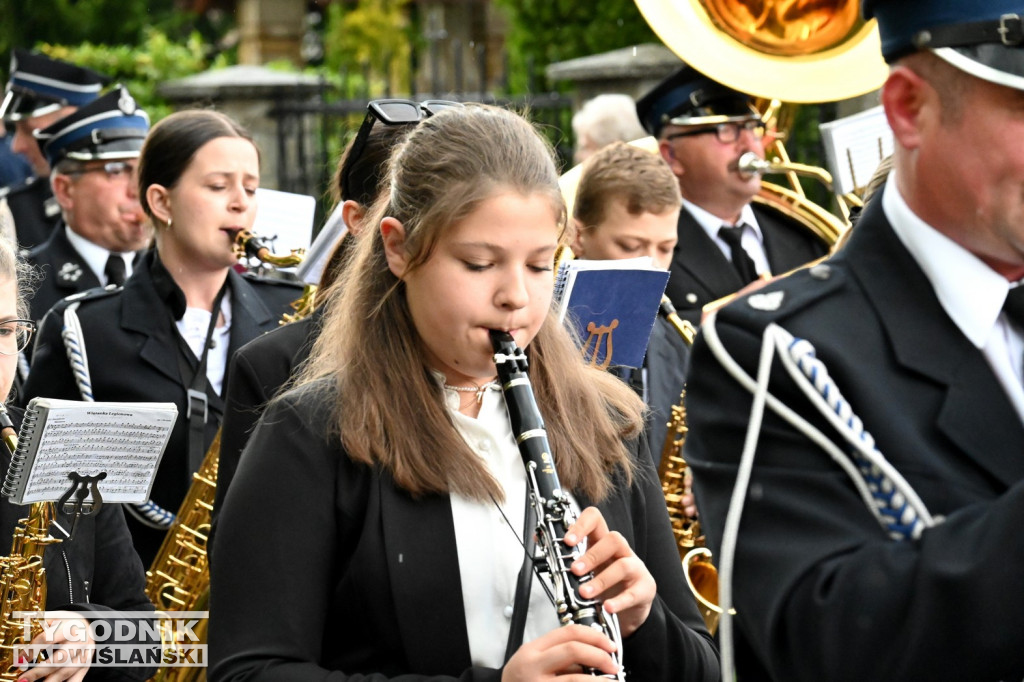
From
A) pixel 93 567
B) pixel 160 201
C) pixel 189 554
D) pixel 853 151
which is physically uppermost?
pixel 853 151

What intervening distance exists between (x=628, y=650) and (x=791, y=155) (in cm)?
614

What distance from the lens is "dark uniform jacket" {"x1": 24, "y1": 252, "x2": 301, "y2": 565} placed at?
4363mm

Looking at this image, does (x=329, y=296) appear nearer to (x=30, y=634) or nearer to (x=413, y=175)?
(x=413, y=175)

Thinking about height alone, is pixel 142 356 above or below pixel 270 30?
below

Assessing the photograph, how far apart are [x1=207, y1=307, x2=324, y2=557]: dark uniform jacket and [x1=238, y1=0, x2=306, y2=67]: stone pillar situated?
2379 cm

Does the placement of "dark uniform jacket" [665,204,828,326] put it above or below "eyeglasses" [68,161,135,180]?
below

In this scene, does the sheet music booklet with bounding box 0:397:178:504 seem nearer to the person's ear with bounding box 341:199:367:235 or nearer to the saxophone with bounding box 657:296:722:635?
the person's ear with bounding box 341:199:367:235

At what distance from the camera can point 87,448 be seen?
10.6 feet

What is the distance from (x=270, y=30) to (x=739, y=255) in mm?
23243

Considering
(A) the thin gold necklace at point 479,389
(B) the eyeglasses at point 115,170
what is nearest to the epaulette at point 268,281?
(B) the eyeglasses at point 115,170

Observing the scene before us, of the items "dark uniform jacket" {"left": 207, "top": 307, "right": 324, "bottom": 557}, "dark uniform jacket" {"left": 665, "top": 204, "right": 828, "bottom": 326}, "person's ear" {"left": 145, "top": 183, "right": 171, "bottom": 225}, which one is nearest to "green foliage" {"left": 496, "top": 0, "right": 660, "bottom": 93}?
"dark uniform jacket" {"left": 665, "top": 204, "right": 828, "bottom": 326}

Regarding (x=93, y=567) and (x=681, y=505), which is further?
(x=681, y=505)

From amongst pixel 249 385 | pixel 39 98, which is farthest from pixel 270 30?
pixel 249 385

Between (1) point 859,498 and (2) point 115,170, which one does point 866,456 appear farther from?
(2) point 115,170
